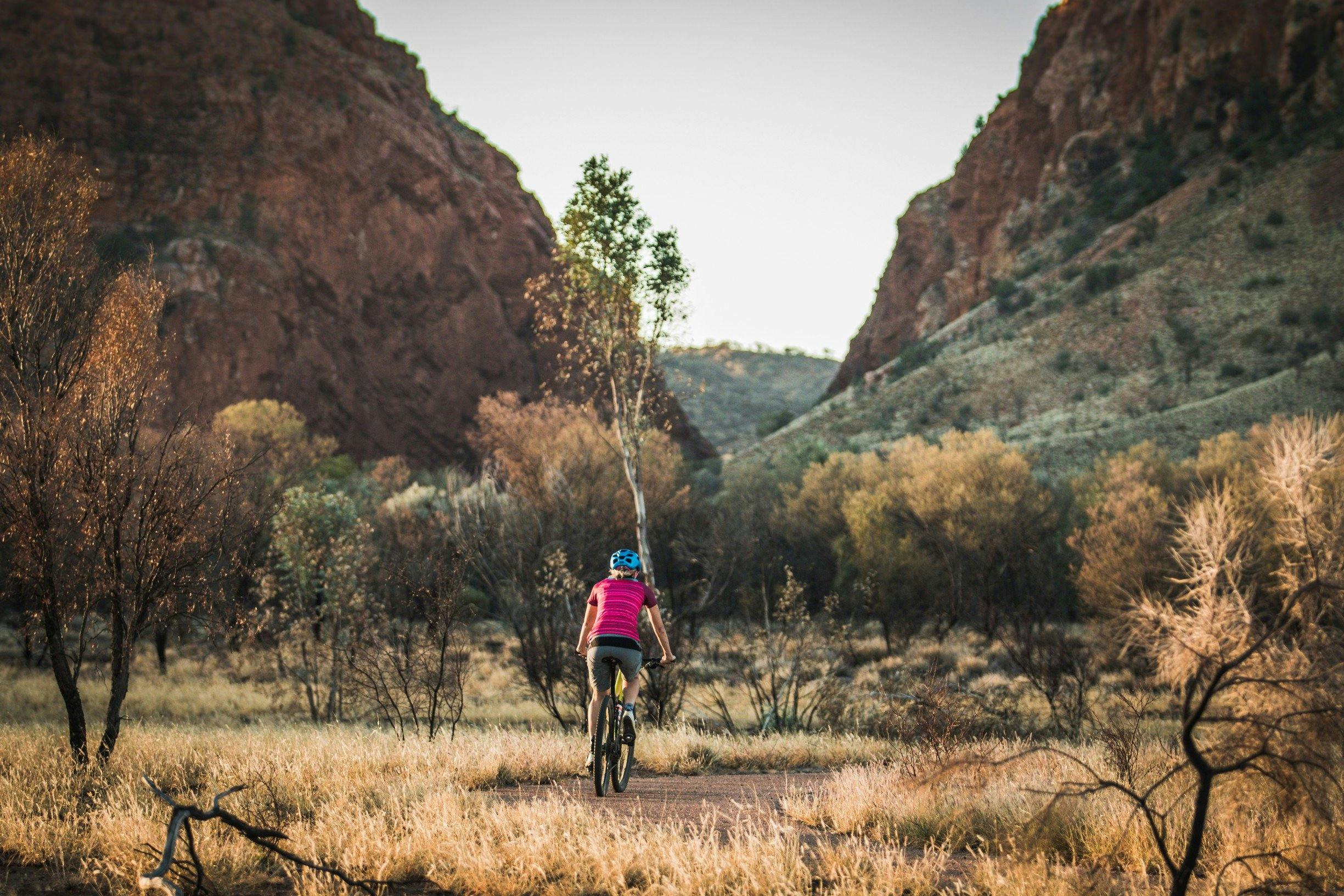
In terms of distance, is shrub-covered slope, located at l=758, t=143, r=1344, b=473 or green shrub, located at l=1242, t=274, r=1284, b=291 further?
green shrub, located at l=1242, t=274, r=1284, b=291

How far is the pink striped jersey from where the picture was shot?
7.49 metres

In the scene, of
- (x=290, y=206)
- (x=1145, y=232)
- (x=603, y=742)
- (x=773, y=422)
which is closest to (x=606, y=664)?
(x=603, y=742)

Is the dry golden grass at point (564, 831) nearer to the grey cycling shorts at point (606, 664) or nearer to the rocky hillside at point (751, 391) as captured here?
the grey cycling shorts at point (606, 664)

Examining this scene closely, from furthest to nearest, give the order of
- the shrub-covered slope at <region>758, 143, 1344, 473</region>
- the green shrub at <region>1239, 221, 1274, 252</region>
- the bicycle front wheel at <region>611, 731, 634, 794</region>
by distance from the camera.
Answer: the green shrub at <region>1239, 221, 1274, 252</region> → the shrub-covered slope at <region>758, 143, 1344, 473</region> → the bicycle front wheel at <region>611, 731, 634, 794</region>

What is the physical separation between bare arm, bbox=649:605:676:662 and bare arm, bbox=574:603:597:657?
1.72ft

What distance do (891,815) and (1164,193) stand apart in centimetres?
7860

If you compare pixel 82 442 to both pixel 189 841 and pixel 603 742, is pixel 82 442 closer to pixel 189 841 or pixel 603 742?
pixel 603 742

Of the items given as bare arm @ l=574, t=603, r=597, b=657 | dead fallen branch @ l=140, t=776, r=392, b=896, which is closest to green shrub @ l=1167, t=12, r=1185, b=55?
bare arm @ l=574, t=603, r=597, b=657

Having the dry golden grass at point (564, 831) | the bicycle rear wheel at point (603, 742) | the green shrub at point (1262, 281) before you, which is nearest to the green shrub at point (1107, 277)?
the green shrub at point (1262, 281)

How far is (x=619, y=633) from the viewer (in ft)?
24.4

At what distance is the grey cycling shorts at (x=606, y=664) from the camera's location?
737cm

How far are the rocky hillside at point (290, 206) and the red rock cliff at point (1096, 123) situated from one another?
5462cm

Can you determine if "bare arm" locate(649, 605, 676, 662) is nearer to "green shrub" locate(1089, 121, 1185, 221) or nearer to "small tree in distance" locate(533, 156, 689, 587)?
"small tree in distance" locate(533, 156, 689, 587)

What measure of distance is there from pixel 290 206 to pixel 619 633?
63.4 meters
